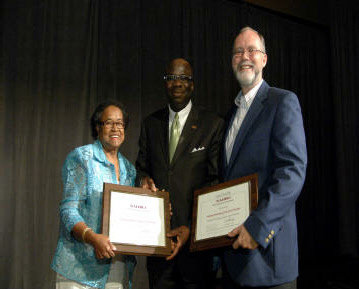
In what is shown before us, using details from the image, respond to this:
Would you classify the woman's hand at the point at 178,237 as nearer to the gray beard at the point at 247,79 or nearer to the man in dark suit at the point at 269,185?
the man in dark suit at the point at 269,185

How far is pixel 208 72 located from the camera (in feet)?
18.0

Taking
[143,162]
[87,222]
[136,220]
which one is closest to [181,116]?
[143,162]

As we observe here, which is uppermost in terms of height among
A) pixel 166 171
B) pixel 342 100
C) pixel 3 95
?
pixel 342 100

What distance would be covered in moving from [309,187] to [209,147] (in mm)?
4692

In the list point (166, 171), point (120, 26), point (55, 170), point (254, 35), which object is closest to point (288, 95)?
point (254, 35)

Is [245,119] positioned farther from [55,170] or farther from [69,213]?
[55,170]

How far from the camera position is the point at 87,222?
6.91ft

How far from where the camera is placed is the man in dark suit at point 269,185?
160cm

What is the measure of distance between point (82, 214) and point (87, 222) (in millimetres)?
50

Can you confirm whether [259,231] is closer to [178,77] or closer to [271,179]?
[271,179]

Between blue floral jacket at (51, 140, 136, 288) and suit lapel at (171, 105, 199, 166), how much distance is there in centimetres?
39

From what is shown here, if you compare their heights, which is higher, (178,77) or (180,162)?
(178,77)

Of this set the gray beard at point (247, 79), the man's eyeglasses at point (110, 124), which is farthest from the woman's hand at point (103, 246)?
the gray beard at point (247, 79)

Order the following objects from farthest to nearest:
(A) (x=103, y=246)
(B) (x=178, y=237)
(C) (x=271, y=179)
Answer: (B) (x=178, y=237) → (A) (x=103, y=246) → (C) (x=271, y=179)
